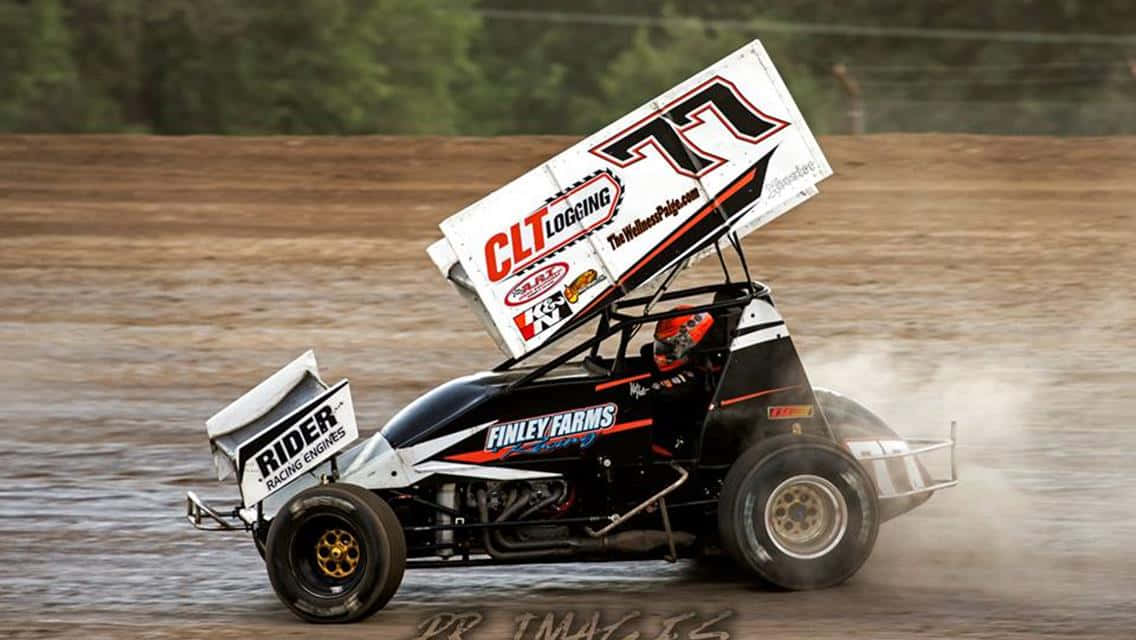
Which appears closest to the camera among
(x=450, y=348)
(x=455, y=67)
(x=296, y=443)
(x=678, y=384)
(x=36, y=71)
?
(x=296, y=443)

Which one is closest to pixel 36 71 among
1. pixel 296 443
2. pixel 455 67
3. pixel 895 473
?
pixel 455 67

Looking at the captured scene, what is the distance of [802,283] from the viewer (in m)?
17.4

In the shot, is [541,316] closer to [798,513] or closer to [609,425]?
[609,425]

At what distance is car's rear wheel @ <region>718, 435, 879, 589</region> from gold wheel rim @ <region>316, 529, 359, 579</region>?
169 centimetres

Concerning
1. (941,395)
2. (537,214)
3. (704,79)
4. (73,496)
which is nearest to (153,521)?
(73,496)

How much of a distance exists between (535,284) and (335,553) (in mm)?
1538

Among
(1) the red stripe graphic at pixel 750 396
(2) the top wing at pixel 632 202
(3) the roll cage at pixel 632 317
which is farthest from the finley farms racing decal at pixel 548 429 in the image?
(1) the red stripe graphic at pixel 750 396

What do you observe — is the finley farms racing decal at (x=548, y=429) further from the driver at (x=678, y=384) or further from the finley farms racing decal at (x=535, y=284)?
the finley farms racing decal at (x=535, y=284)

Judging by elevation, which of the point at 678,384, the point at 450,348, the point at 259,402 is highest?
the point at 450,348

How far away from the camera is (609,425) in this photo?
8.42 metres

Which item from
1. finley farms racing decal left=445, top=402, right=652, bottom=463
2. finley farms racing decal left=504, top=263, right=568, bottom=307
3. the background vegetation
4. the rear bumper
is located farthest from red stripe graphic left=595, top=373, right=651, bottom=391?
the background vegetation

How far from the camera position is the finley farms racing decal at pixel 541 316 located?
8203 millimetres

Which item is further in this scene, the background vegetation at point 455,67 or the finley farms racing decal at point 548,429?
the background vegetation at point 455,67

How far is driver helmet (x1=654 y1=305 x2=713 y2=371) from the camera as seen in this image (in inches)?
336
